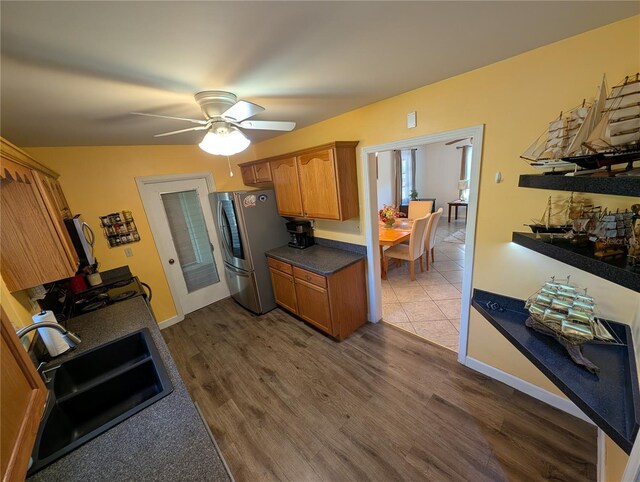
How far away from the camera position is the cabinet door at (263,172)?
304 centimetres

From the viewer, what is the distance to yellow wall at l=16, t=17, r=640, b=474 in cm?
120

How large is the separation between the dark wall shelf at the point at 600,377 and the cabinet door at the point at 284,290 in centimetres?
205

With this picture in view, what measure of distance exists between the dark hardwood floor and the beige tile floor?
221mm

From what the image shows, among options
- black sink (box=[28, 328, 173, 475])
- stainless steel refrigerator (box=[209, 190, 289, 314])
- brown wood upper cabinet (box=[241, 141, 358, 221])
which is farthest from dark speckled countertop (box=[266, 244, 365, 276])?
black sink (box=[28, 328, 173, 475])

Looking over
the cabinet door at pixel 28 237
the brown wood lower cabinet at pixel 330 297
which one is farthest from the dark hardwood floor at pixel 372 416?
the cabinet door at pixel 28 237

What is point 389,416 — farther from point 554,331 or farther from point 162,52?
point 162,52

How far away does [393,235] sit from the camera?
363cm

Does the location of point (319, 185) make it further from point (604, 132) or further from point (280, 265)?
point (604, 132)

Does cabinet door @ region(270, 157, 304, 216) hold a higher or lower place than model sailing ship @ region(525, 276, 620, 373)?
higher

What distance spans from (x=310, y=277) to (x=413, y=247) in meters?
1.85

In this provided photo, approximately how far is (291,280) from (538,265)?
2238 millimetres

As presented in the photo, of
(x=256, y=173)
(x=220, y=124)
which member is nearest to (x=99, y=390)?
(x=220, y=124)

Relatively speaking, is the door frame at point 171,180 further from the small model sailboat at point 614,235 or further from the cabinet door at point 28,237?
the small model sailboat at point 614,235

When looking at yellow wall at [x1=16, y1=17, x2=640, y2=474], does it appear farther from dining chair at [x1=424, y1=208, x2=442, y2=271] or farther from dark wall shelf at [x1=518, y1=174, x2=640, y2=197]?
dining chair at [x1=424, y1=208, x2=442, y2=271]
